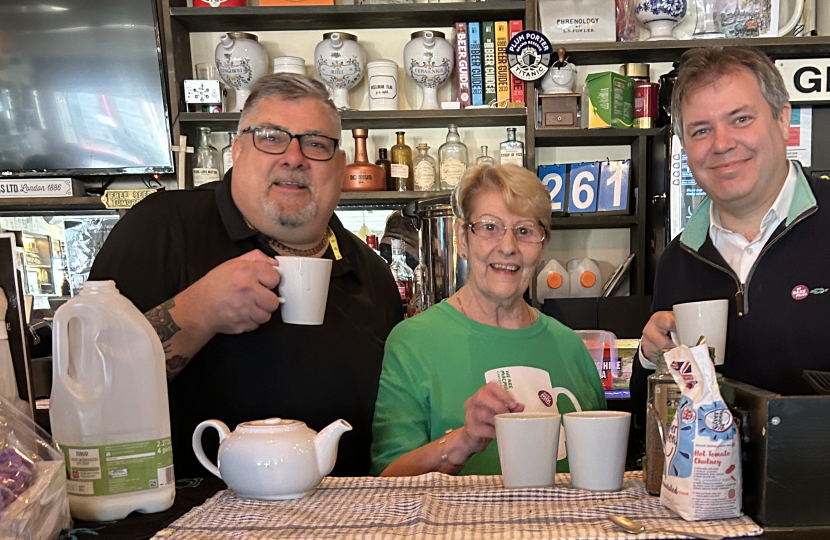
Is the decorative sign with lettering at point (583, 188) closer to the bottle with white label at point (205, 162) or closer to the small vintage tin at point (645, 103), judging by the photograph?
the small vintage tin at point (645, 103)

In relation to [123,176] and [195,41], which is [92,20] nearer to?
[195,41]

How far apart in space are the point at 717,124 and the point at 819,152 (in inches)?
55.5

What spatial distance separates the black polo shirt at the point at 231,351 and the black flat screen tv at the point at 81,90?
1.50 metres

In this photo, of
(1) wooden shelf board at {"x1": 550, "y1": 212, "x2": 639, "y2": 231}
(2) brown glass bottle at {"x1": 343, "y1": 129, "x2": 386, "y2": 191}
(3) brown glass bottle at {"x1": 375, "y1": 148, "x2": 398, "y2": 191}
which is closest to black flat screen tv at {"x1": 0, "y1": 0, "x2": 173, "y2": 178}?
(2) brown glass bottle at {"x1": 343, "y1": 129, "x2": 386, "y2": 191}

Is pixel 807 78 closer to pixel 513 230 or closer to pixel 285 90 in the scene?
pixel 513 230

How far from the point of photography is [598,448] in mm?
877

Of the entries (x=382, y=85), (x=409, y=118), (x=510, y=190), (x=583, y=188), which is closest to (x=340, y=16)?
(x=382, y=85)

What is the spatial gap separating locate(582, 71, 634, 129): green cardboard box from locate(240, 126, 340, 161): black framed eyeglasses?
1716 mm

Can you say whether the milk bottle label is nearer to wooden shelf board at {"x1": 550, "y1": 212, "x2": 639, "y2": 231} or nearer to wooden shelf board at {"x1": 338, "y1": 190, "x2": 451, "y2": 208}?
wooden shelf board at {"x1": 338, "y1": 190, "x2": 451, "y2": 208}

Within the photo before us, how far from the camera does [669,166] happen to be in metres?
2.64

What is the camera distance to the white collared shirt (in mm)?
1483

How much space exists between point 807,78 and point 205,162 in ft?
7.99

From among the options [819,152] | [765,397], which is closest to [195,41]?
[819,152]

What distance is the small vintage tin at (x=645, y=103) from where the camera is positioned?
114 inches
